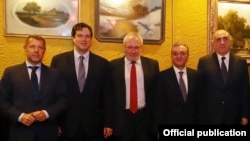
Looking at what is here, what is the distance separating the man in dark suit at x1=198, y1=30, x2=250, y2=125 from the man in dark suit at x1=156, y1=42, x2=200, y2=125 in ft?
0.44

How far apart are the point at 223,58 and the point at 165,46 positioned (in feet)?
2.62

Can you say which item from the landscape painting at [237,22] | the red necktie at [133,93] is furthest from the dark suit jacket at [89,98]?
the landscape painting at [237,22]

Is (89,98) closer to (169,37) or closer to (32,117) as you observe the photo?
(32,117)

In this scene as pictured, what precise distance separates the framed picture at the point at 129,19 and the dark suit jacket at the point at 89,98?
0.68 m

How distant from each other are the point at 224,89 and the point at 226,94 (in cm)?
5

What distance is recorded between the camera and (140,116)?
11.5 feet

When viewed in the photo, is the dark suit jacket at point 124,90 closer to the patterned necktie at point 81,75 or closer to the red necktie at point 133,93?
the red necktie at point 133,93

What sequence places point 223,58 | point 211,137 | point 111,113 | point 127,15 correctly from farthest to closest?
point 127,15 < point 223,58 < point 111,113 < point 211,137

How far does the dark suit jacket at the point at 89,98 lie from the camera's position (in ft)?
11.0

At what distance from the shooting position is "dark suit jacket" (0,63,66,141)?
3008mm

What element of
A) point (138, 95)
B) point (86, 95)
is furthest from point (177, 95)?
point (86, 95)

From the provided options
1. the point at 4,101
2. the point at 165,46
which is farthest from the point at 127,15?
the point at 4,101

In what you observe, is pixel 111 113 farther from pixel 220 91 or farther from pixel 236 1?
pixel 236 1

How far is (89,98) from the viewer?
11.1ft
